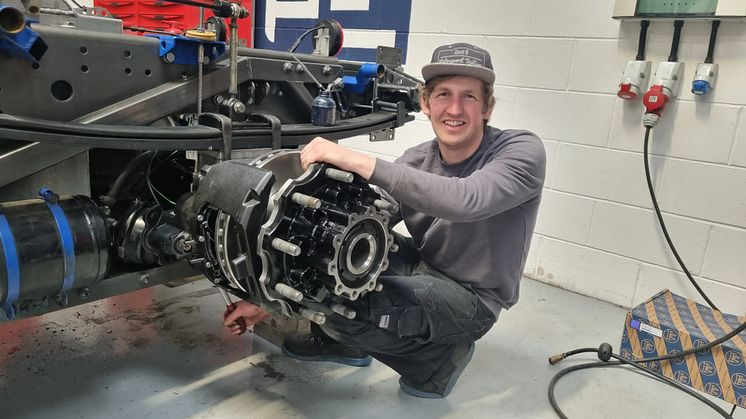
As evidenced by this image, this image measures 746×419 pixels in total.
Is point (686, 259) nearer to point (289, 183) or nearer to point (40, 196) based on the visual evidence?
point (289, 183)

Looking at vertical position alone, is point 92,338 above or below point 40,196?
below

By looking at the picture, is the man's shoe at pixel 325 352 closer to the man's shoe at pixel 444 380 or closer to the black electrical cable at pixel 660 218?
the man's shoe at pixel 444 380

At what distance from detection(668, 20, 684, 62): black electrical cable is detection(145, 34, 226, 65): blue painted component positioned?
1.60m

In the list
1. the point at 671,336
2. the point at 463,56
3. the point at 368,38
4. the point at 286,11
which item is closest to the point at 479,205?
the point at 463,56

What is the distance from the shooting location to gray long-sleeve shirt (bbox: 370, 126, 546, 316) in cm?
126

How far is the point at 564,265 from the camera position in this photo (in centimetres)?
249

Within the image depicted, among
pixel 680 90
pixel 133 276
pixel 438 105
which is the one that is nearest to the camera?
pixel 133 276

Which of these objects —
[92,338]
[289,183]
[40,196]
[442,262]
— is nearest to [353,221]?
[289,183]

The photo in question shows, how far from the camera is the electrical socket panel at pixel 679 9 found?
1.90m

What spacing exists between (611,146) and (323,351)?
4.65 feet

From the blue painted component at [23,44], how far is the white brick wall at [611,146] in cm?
189

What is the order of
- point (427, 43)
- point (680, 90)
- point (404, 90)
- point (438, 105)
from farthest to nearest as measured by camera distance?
point (427, 43), point (680, 90), point (404, 90), point (438, 105)

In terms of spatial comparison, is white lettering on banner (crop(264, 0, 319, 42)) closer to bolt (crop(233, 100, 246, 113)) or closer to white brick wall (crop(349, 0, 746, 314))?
white brick wall (crop(349, 0, 746, 314))

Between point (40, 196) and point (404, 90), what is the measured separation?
1150 millimetres
